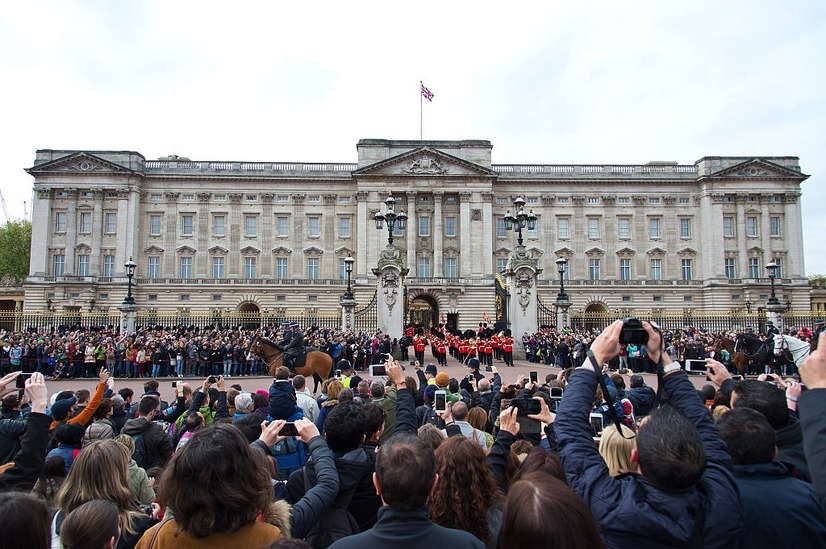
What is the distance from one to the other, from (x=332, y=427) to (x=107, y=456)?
4.63 feet

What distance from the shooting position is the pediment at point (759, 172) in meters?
53.3

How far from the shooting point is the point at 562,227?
5491 cm

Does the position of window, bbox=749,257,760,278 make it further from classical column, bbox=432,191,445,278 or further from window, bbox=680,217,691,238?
classical column, bbox=432,191,445,278

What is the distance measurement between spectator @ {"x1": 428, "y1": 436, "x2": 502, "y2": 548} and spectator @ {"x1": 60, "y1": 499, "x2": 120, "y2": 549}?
1654 millimetres

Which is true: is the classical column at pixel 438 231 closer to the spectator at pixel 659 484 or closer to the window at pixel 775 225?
the window at pixel 775 225

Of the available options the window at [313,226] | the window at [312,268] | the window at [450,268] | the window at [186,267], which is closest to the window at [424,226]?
Answer: the window at [450,268]

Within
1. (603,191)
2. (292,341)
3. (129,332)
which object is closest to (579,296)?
(603,191)

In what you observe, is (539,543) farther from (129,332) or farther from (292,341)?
(129,332)

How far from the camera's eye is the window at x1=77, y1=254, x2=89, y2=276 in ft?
170

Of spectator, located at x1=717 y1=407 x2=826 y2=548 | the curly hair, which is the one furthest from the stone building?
spectator, located at x1=717 y1=407 x2=826 y2=548

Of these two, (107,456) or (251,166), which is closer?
(107,456)

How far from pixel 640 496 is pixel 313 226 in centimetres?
5346

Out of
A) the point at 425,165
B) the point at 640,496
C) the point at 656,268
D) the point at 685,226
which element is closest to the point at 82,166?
the point at 425,165

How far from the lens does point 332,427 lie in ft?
12.5
